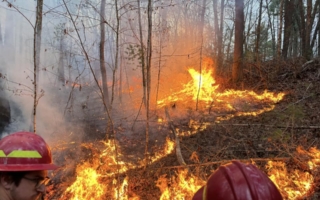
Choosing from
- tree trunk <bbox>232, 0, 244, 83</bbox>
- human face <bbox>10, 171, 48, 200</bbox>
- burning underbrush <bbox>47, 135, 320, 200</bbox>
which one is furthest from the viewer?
tree trunk <bbox>232, 0, 244, 83</bbox>

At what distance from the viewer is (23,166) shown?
2260mm

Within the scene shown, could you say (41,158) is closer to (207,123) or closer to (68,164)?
(68,164)

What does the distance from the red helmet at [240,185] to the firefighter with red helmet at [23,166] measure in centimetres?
150

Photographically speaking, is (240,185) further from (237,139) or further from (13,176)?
(237,139)

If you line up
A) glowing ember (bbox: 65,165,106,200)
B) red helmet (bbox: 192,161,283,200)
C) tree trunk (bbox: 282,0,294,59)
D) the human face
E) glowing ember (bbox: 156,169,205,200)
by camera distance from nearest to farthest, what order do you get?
red helmet (bbox: 192,161,283,200) < the human face < glowing ember (bbox: 156,169,205,200) < glowing ember (bbox: 65,165,106,200) < tree trunk (bbox: 282,0,294,59)

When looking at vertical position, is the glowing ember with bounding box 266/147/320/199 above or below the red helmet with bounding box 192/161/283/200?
below

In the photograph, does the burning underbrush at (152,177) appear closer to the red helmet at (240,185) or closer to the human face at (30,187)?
the human face at (30,187)

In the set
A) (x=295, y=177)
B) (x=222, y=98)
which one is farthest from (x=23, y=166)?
(x=222, y=98)

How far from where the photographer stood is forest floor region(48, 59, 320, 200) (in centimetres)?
637

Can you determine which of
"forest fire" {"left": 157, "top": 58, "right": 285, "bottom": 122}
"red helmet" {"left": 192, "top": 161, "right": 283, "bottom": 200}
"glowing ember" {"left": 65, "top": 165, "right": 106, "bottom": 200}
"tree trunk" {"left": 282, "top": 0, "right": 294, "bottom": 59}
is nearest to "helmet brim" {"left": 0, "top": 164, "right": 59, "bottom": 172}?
"red helmet" {"left": 192, "top": 161, "right": 283, "bottom": 200}

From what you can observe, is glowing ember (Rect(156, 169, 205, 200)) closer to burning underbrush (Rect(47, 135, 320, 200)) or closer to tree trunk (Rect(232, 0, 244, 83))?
burning underbrush (Rect(47, 135, 320, 200))

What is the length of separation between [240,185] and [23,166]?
1.88 metres

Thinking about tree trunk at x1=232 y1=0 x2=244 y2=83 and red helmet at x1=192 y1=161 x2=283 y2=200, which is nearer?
red helmet at x1=192 y1=161 x2=283 y2=200

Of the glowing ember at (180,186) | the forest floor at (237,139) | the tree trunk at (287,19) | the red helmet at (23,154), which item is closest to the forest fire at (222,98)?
the forest floor at (237,139)
